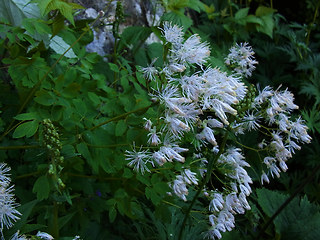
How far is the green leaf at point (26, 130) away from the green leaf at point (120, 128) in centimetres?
34

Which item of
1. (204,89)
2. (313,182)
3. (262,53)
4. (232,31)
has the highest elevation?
(204,89)

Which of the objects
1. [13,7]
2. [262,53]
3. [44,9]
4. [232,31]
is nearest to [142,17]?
[232,31]

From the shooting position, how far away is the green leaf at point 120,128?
5.11 feet

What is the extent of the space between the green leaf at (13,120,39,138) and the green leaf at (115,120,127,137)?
1.13ft

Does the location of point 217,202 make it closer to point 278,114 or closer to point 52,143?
point 278,114

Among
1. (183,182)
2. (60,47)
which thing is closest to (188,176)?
(183,182)

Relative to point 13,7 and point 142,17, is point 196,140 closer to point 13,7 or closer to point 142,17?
point 13,7

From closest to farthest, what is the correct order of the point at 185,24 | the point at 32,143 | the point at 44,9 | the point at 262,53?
the point at 44,9 < the point at 32,143 < the point at 185,24 < the point at 262,53

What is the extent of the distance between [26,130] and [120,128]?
1.30 ft

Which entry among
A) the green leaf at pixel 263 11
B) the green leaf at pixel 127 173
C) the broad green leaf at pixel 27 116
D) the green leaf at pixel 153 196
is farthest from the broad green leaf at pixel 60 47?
the green leaf at pixel 263 11

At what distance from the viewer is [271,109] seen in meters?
1.71

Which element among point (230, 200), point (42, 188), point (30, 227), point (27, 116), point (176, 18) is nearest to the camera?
point (30, 227)

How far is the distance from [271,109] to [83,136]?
90 centimetres

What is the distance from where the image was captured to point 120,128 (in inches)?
61.6
